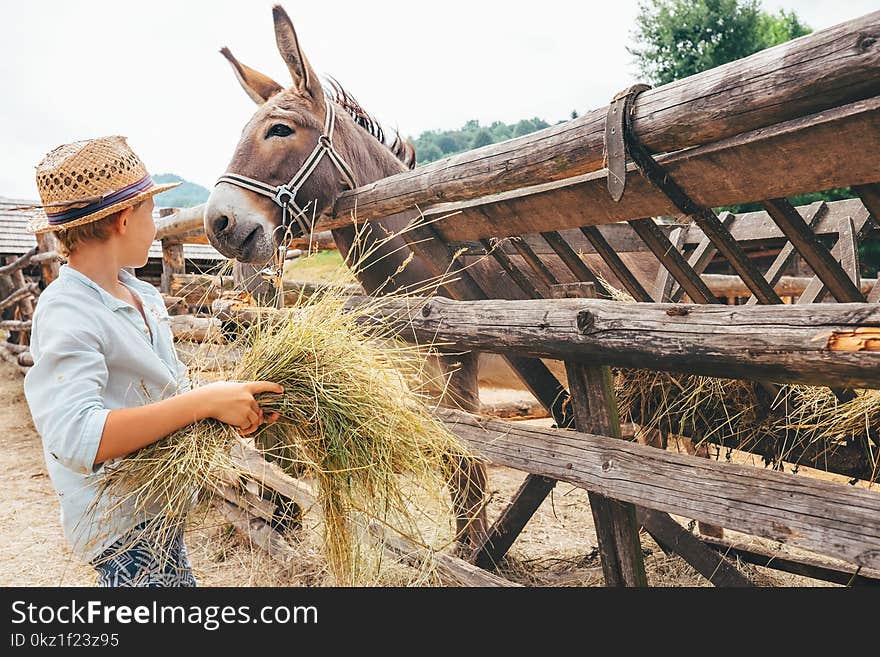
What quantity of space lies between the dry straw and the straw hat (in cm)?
51

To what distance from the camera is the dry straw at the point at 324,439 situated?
5.21 feet

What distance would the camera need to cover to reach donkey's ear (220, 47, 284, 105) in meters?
3.69

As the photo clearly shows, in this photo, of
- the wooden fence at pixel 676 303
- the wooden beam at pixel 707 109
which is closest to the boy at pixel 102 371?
the wooden fence at pixel 676 303

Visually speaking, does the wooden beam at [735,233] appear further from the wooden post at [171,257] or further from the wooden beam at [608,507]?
the wooden post at [171,257]

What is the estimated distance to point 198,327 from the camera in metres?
5.80

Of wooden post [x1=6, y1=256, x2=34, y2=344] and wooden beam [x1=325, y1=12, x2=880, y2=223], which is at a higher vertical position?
wooden beam [x1=325, y1=12, x2=880, y2=223]

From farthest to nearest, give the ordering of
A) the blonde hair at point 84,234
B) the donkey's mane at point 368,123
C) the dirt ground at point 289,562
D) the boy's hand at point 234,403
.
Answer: the donkey's mane at point 368,123, the dirt ground at point 289,562, the blonde hair at point 84,234, the boy's hand at point 234,403

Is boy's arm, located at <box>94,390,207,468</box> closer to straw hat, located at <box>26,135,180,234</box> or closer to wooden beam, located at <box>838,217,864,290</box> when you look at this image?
straw hat, located at <box>26,135,180,234</box>

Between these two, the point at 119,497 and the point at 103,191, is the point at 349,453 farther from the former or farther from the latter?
the point at 103,191

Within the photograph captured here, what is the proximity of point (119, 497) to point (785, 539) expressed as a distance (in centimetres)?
171

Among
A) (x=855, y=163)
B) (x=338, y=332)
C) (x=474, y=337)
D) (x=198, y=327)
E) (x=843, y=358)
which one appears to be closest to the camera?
(x=843, y=358)

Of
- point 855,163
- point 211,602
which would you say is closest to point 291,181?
point 211,602

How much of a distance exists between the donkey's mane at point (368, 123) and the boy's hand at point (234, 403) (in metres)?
2.59

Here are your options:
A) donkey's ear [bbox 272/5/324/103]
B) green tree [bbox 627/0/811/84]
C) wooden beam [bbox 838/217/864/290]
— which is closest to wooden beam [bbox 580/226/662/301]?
wooden beam [bbox 838/217/864/290]
